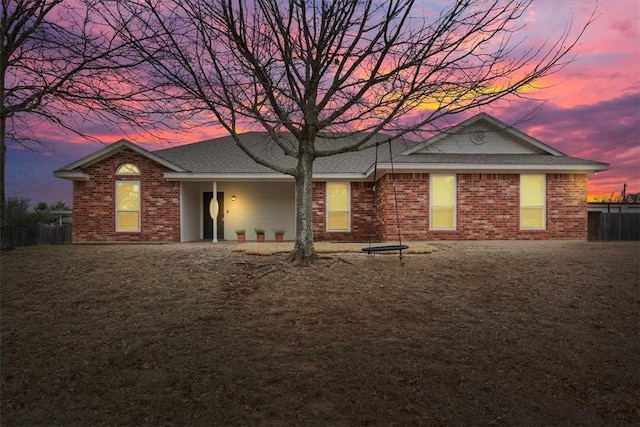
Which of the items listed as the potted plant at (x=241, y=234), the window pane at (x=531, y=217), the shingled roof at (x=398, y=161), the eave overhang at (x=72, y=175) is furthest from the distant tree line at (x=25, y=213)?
the window pane at (x=531, y=217)

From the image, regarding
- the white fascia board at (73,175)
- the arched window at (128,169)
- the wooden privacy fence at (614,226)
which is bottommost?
the wooden privacy fence at (614,226)

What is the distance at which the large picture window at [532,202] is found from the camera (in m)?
15.4

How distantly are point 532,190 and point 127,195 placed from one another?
48.0 feet

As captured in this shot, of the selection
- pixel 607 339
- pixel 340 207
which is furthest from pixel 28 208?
→ pixel 607 339

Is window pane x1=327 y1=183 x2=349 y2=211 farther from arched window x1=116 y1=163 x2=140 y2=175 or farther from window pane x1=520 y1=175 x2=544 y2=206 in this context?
arched window x1=116 y1=163 x2=140 y2=175

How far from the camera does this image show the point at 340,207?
17156mm

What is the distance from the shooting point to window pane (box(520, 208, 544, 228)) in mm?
15383

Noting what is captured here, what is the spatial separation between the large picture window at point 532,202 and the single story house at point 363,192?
35 mm

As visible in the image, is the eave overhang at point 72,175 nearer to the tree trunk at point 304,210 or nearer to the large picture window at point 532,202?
the tree trunk at point 304,210

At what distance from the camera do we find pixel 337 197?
56.3 ft

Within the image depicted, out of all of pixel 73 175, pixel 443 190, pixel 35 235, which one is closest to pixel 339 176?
pixel 443 190

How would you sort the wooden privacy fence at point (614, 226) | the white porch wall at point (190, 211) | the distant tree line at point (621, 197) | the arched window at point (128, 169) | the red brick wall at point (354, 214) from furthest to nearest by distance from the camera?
the distant tree line at point (621, 197) < the wooden privacy fence at point (614, 226) < the red brick wall at point (354, 214) < the white porch wall at point (190, 211) < the arched window at point (128, 169)

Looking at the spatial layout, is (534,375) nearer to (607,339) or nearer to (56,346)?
(607,339)

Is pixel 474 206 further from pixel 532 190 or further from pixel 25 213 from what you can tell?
pixel 25 213
